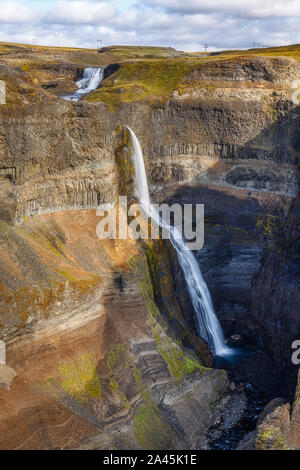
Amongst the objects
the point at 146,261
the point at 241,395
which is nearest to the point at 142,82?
the point at 146,261

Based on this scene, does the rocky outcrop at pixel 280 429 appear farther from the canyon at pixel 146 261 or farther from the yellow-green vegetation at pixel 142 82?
the yellow-green vegetation at pixel 142 82

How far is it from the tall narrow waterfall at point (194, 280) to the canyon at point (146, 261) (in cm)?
145

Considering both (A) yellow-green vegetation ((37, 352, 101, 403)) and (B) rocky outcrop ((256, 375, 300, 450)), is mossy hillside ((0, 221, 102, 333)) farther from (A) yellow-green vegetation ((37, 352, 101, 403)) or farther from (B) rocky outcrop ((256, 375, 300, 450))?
(B) rocky outcrop ((256, 375, 300, 450))

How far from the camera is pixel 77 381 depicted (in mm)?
24125

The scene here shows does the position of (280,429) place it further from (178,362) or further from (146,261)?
(146,261)

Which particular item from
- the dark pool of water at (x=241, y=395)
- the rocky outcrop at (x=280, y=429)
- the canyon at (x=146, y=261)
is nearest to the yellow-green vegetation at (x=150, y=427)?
the canyon at (x=146, y=261)

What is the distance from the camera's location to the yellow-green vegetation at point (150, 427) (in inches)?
961

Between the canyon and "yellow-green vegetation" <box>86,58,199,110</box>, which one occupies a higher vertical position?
"yellow-green vegetation" <box>86,58,199,110</box>

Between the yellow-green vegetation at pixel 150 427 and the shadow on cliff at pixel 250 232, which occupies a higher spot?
the shadow on cliff at pixel 250 232

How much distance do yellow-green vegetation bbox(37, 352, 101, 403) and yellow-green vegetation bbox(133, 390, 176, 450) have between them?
2436 millimetres

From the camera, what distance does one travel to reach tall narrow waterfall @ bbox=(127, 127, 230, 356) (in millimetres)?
36375

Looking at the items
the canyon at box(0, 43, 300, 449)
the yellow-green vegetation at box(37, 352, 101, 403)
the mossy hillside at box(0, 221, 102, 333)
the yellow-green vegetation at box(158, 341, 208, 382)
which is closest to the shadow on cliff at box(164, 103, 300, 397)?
the canyon at box(0, 43, 300, 449)

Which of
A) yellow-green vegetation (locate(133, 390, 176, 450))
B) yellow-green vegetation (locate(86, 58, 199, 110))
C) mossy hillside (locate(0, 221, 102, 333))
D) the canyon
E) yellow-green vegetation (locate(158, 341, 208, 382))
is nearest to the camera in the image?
mossy hillside (locate(0, 221, 102, 333))
